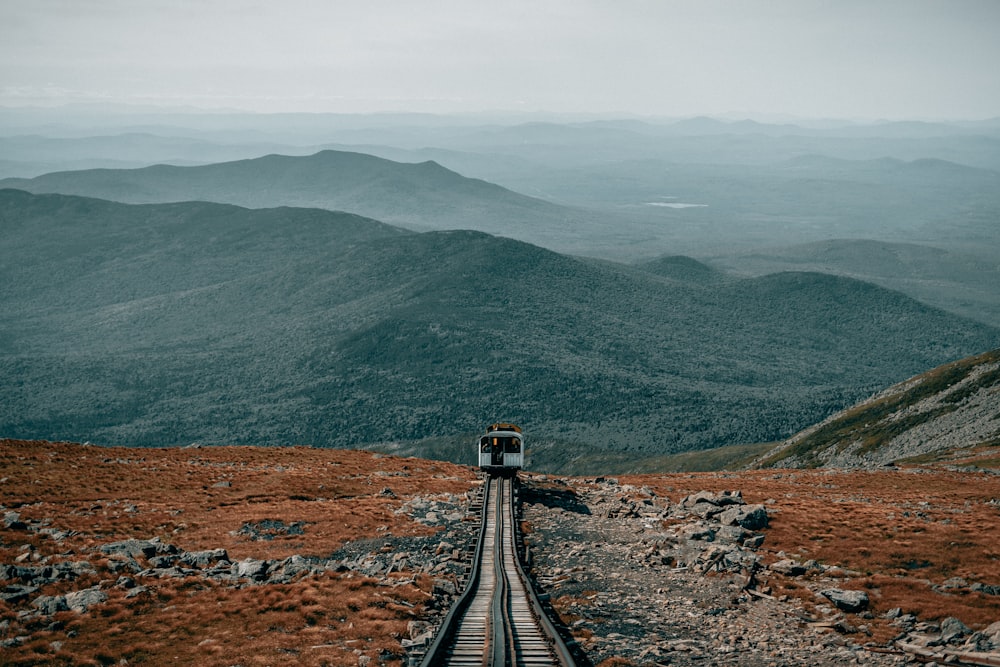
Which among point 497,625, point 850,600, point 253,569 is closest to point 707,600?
point 850,600

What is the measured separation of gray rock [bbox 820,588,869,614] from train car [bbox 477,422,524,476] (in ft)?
89.4

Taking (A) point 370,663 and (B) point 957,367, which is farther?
(B) point 957,367

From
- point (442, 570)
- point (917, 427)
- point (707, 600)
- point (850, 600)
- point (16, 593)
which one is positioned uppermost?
point (850, 600)

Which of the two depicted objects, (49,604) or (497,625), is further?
(49,604)

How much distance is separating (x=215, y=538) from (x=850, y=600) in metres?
27.3

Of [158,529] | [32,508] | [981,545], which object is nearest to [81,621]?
[158,529]

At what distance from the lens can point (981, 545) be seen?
1155 inches

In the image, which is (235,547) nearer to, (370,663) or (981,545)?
(370,663)

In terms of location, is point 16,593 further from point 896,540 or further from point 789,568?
point 896,540

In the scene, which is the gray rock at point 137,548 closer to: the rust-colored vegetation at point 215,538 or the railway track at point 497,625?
the rust-colored vegetation at point 215,538

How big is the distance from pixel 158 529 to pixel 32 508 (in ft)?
25.2

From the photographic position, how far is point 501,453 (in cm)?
4997

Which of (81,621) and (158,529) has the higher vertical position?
(81,621)

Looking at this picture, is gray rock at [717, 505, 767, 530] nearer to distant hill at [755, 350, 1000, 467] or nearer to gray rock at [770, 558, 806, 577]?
gray rock at [770, 558, 806, 577]
